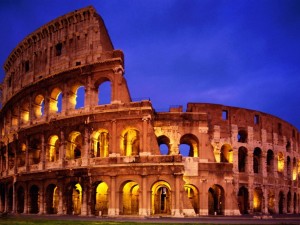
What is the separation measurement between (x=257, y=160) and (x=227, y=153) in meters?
3.91

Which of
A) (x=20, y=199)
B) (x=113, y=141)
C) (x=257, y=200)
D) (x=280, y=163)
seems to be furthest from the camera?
(x=280, y=163)

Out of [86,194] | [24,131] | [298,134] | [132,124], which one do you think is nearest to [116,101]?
[132,124]

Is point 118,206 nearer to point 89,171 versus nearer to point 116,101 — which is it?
point 89,171

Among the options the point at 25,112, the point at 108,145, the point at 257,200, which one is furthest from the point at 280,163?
the point at 25,112

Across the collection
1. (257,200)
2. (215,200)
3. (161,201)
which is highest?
(215,200)

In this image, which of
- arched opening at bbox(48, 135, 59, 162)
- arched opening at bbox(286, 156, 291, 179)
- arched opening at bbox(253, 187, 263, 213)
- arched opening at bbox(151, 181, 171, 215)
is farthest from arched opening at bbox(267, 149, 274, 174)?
arched opening at bbox(48, 135, 59, 162)

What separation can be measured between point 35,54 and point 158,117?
43.7ft

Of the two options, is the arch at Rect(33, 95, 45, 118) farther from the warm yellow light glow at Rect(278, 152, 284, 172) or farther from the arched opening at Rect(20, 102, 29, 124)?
the warm yellow light glow at Rect(278, 152, 284, 172)

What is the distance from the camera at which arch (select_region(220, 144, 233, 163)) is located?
3666 centimetres

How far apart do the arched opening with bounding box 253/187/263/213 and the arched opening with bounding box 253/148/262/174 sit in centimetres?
184

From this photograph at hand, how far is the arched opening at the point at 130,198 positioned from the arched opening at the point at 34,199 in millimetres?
8028

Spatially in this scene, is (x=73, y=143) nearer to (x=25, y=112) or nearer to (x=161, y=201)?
(x=25, y=112)

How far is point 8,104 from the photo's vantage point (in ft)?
133

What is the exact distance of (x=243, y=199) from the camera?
3716 cm
